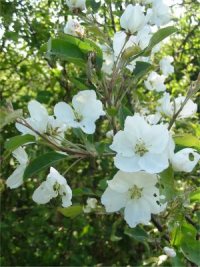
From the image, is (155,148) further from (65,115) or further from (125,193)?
(65,115)

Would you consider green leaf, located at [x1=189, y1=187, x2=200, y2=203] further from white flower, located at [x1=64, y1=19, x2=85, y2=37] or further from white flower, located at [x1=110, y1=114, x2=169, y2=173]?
white flower, located at [x1=64, y1=19, x2=85, y2=37]

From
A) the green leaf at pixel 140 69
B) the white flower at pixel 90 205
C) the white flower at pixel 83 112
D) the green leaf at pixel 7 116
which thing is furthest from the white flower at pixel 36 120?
the white flower at pixel 90 205

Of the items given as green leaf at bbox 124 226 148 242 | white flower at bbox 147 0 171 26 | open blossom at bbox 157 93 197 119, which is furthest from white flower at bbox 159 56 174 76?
green leaf at bbox 124 226 148 242

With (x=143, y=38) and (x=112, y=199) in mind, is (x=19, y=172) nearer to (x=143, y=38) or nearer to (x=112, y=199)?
(x=112, y=199)

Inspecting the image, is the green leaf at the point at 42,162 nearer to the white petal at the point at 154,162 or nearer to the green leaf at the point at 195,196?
the white petal at the point at 154,162

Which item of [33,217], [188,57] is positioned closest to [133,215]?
[33,217]

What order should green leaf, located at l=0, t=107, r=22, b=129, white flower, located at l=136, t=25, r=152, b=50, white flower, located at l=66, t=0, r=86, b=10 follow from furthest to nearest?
white flower, located at l=66, t=0, r=86, b=10 → white flower, located at l=136, t=25, r=152, b=50 → green leaf, located at l=0, t=107, r=22, b=129

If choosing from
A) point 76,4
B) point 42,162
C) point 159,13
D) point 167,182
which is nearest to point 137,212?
point 167,182
